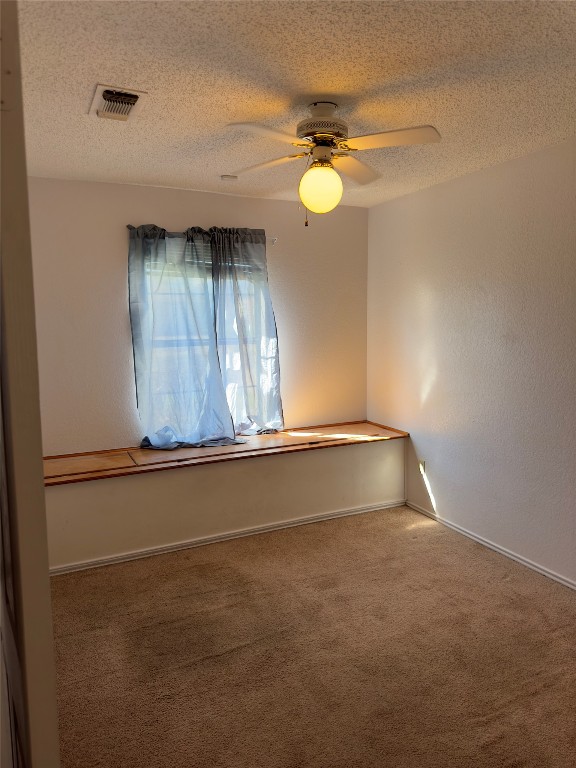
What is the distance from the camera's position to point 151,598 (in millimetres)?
2979

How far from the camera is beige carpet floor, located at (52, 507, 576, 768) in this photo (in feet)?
6.34

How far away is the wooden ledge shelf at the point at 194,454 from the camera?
11.1ft

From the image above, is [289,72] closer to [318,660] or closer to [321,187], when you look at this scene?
[321,187]

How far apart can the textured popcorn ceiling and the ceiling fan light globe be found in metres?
0.29

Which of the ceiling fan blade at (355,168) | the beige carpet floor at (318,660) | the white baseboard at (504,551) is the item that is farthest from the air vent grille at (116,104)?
the white baseboard at (504,551)

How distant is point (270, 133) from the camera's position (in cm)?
222

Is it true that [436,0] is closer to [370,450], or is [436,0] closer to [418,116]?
[418,116]

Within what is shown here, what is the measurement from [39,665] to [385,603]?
2482mm

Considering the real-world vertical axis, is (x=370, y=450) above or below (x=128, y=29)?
below

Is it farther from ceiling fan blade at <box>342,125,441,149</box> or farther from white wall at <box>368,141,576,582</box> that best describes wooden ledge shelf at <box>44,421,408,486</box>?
ceiling fan blade at <box>342,125,441,149</box>

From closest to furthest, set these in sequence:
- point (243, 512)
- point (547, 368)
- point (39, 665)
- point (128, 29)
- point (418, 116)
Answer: point (39, 665) < point (128, 29) < point (418, 116) < point (547, 368) < point (243, 512)

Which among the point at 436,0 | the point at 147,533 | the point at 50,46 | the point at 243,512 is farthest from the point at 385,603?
the point at 50,46

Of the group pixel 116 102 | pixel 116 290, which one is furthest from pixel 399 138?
pixel 116 290

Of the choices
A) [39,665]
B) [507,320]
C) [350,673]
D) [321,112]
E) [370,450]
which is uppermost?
[321,112]
